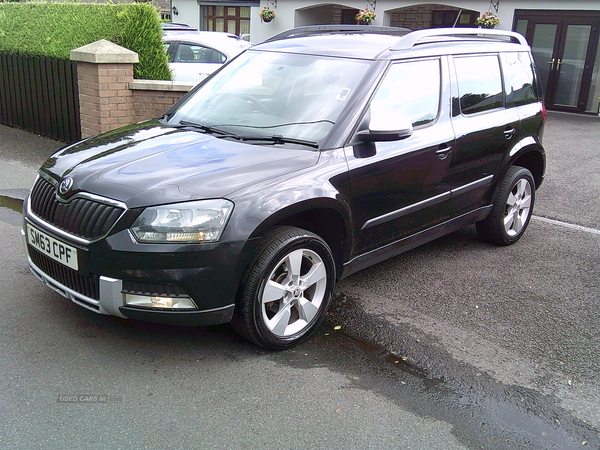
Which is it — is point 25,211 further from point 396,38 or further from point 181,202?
point 396,38

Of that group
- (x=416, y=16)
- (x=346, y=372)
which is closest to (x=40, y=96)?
(x=346, y=372)

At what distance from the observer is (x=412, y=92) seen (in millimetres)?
4613

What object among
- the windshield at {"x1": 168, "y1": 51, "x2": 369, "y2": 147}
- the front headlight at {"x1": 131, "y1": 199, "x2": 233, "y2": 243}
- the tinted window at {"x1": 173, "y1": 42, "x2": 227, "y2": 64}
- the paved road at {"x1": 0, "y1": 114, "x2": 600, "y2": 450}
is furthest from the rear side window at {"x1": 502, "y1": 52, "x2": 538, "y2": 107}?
the tinted window at {"x1": 173, "y1": 42, "x2": 227, "y2": 64}

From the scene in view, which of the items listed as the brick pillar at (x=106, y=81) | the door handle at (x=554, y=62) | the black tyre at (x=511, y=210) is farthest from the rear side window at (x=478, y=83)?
the door handle at (x=554, y=62)

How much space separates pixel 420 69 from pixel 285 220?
1728 millimetres

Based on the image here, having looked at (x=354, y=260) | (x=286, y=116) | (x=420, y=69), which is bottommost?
(x=354, y=260)

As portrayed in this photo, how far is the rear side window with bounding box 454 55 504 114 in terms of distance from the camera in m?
5.07

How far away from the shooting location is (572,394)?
3.53m

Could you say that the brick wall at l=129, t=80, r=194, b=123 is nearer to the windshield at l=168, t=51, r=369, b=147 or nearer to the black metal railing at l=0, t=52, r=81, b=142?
the black metal railing at l=0, t=52, r=81, b=142

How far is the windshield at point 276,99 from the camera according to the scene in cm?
416

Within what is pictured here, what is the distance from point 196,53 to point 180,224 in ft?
28.3

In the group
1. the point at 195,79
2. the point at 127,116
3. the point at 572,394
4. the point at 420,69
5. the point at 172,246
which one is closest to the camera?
the point at 172,246

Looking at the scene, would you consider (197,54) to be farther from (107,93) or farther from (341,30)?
(341,30)

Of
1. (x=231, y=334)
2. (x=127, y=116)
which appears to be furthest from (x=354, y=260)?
(x=127, y=116)
